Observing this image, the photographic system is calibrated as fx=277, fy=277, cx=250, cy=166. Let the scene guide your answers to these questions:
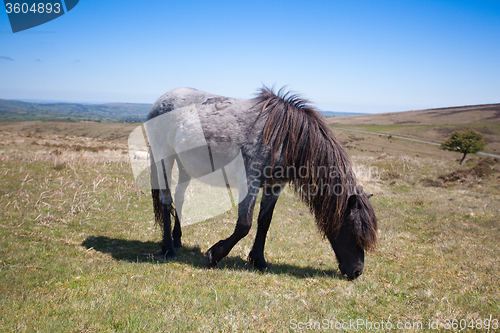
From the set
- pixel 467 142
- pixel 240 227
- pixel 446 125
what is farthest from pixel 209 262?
pixel 446 125

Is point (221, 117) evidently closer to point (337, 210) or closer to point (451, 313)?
point (337, 210)

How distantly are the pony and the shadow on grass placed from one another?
0.33 m

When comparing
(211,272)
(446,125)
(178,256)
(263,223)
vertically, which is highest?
(446,125)

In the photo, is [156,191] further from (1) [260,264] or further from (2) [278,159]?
(2) [278,159]

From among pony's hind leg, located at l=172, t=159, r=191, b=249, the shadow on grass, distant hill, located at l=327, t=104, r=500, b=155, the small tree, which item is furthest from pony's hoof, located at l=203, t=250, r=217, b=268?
distant hill, located at l=327, t=104, r=500, b=155

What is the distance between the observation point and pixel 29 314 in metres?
2.94

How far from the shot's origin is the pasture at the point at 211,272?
3225mm

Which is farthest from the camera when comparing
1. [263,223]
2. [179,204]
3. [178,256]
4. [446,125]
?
[446,125]

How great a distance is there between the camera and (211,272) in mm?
4695

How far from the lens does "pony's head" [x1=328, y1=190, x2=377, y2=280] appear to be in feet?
14.9

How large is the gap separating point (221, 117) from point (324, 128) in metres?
1.84

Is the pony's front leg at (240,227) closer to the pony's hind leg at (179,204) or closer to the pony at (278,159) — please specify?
the pony at (278,159)

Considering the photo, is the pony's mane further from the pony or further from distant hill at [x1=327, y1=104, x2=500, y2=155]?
distant hill at [x1=327, y1=104, x2=500, y2=155]

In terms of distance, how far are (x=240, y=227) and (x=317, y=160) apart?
A: 1.75 metres
